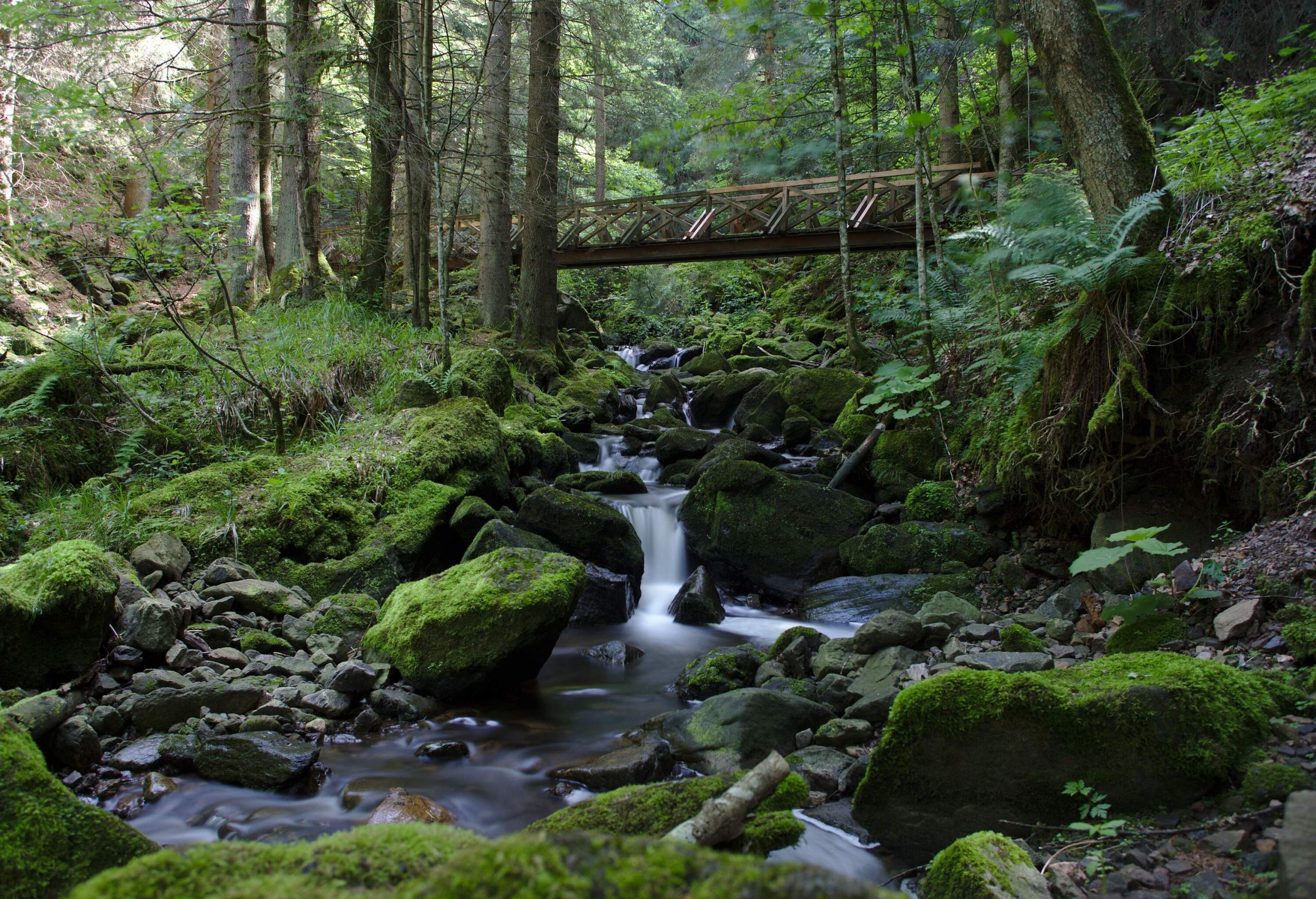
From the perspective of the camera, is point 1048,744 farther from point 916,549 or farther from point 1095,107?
point 1095,107

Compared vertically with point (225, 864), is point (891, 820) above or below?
below

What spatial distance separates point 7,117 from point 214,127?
8.01 ft

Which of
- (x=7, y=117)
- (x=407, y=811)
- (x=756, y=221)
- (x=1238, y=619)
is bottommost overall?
(x=407, y=811)

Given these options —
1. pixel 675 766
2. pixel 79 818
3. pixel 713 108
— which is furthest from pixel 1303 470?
pixel 713 108

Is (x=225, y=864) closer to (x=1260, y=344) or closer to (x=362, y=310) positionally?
(x=1260, y=344)

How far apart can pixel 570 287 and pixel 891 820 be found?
64.8ft

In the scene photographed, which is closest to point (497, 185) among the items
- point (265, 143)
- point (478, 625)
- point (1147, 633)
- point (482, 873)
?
point (265, 143)

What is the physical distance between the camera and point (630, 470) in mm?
10055

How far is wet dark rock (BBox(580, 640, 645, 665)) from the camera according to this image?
576 cm

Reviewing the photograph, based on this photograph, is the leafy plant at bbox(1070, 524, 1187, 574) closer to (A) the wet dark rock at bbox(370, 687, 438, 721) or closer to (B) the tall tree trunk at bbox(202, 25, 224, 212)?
(A) the wet dark rock at bbox(370, 687, 438, 721)

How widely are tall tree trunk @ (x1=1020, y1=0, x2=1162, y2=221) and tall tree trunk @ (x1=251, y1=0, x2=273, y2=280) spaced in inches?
344

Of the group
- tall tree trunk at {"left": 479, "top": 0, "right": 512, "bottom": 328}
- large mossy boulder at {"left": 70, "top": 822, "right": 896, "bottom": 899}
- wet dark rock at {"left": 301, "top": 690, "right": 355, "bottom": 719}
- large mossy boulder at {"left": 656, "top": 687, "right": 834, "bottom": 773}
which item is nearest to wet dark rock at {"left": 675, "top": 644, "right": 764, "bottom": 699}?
large mossy boulder at {"left": 656, "top": 687, "right": 834, "bottom": 773}

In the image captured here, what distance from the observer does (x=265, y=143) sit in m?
10.6

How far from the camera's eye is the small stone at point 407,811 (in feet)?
11.1
